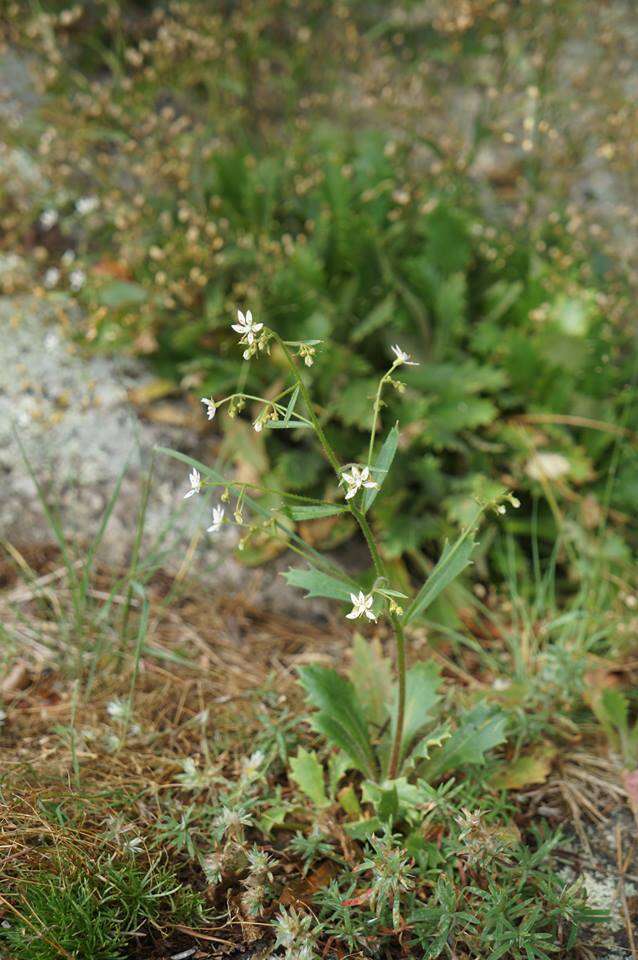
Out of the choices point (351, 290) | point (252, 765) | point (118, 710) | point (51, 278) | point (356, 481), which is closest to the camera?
point (356, 481)

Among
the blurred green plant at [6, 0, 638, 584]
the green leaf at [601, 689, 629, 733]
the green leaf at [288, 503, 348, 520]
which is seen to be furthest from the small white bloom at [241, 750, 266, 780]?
the blurred green plant at [6, 0, 638, 584]

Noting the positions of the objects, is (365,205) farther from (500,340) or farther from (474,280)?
(500,340)

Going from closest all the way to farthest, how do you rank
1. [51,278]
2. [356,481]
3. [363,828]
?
[356,481] → [363,828] → [51,278]

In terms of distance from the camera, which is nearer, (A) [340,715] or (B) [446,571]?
(B) [446,571]

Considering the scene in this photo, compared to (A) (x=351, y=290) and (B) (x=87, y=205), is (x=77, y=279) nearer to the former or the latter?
(B) (x=87, y=205)

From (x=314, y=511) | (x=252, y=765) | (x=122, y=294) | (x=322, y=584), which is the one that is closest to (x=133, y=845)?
(x=252, y=765)

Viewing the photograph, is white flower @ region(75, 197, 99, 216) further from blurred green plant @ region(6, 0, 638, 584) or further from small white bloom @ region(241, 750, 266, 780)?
small white bloom @ region(241, 750, 266, 780)
